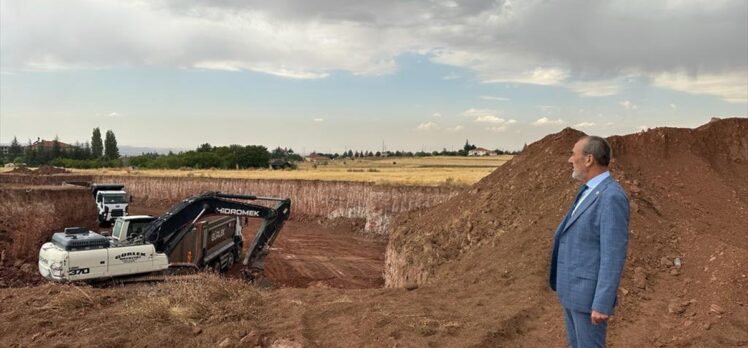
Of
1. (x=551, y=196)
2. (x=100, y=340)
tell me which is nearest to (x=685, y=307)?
(x=551, y=196)

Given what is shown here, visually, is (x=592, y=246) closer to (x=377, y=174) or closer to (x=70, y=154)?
(x=377, y=174)

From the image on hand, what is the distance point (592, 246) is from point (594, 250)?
Result: 30mm

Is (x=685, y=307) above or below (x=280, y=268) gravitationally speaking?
above

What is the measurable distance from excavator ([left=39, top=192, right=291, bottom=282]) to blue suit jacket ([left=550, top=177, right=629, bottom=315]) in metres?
10.8

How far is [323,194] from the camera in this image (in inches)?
1315

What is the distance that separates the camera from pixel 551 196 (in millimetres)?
11953

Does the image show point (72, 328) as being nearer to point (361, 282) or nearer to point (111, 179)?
point (361, 282)

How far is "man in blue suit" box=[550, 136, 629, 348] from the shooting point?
3.50 meters

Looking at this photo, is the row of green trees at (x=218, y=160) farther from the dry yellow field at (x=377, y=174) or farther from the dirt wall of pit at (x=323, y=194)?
the dirt wall of pit at (x=323, y=194)

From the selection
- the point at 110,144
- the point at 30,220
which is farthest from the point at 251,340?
the point at 110,144

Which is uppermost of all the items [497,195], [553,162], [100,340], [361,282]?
[553,162]

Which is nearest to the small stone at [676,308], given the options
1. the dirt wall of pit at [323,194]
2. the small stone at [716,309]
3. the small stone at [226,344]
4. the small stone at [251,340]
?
the small stone at [716,309]

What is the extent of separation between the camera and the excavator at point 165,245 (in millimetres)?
11570

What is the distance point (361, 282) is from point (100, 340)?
508 inches
